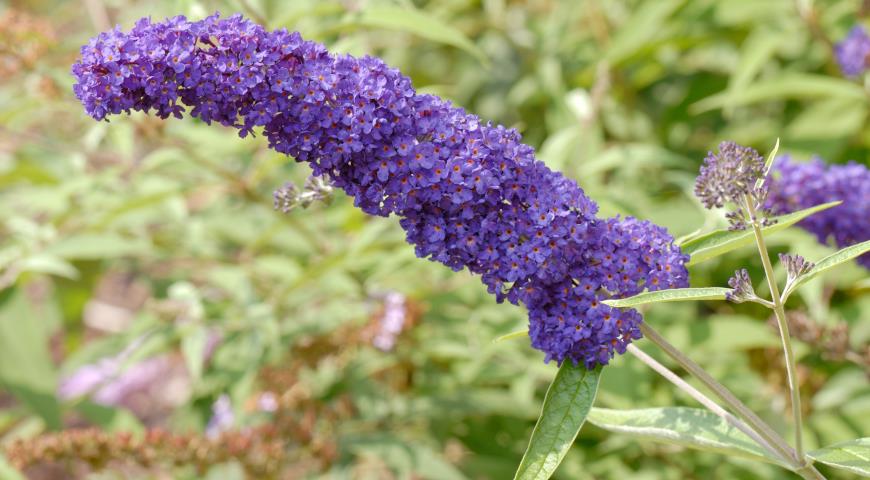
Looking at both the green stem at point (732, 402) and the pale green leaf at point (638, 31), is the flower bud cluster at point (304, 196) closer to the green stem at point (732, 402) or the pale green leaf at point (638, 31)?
the green stem at point (732, 402)

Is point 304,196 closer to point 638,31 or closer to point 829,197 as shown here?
point 829,197

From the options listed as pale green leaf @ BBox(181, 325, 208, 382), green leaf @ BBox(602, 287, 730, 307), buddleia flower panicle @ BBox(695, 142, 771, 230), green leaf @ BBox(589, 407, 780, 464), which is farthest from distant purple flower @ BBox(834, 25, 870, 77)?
pale green leaf @ BBox(181, 325, 208, 382)

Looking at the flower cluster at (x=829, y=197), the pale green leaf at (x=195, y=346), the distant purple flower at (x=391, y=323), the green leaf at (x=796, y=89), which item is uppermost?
the green leaf at (x=796, y=89)

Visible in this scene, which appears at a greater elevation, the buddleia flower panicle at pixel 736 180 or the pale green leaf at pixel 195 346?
the pale green leaf at pixel 195 346

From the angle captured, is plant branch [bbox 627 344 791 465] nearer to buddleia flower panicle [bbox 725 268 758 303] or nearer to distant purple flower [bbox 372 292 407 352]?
buddleia flower panicle [bbox 725 268 758 303]

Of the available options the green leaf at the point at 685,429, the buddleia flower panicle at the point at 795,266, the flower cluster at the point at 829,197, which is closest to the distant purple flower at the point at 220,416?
the green leaf at the point at 685,429

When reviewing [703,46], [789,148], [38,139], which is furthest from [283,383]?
[703,46]
